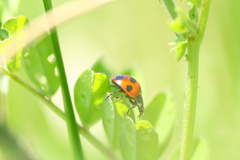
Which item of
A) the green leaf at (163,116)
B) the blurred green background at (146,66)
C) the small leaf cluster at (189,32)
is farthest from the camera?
the blurred green background at (146,66)

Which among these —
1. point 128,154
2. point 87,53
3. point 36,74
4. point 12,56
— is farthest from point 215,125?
point 87,53

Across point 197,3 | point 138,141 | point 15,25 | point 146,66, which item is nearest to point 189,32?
point 197,3

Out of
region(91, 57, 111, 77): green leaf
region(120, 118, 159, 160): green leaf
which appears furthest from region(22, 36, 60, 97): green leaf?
region(120, 118, 159, 160): green leaf

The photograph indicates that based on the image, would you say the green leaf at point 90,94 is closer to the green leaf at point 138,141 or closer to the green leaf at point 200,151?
the green leaf at point 138,141

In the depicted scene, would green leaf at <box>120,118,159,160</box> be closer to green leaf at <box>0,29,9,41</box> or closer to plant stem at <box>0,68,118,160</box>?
plant stem at <box>0,68,118,160</box>

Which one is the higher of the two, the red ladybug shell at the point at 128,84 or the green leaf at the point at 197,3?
the green leaf at the point at 197,3

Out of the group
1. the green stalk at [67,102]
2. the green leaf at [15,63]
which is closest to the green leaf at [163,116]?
the green stalk at [67,102]

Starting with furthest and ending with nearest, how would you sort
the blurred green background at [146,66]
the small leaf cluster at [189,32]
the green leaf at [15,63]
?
the blurred green background at [146,66] < the green leaf at [15,63] < the small leaf cluster at [189,32]

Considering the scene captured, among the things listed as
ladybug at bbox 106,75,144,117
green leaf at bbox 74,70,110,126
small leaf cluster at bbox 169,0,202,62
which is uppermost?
small leaf cluster at bbox 169,0,202,62

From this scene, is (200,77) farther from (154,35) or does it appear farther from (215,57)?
(154,35)
